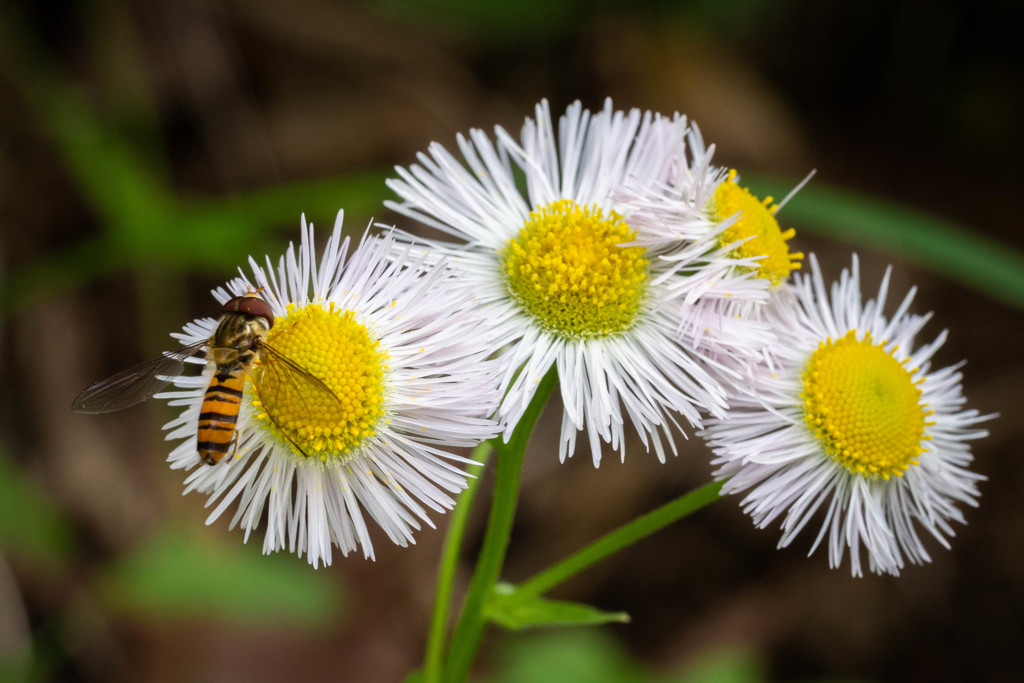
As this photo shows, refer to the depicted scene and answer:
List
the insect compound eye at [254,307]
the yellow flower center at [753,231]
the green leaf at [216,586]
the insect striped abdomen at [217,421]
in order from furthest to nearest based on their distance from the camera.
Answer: the green leaf at [216,586], the yellow flower center at [753,231], the insect compound eye at [254,307], the insect striped abdomen at [217,421]

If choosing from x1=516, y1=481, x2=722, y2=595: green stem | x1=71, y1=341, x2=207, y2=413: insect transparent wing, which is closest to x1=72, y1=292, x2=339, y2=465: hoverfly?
x1=71, y1=341, x2=207, y2=413: insect transparent wing

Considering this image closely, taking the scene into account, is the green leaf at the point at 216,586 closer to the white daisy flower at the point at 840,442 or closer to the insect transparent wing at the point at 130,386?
the insect transparent wing at the point at 130,386

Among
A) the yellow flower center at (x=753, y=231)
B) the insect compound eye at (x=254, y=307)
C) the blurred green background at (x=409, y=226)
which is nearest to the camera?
the insect compound eye at (x=254, y=307)

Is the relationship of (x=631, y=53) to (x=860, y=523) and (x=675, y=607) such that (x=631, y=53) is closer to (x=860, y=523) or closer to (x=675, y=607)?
(x=675, y=607)

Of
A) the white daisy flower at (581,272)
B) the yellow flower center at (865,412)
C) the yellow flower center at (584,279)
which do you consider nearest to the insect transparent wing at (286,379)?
the white daisy flower at (581,272)

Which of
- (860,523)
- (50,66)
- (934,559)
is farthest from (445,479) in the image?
(50,66)

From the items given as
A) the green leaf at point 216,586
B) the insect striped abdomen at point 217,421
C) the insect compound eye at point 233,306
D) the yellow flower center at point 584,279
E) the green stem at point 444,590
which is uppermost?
the yellow flower center at point 584,279

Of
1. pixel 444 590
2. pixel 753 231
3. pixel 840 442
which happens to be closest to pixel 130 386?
pixel 444 590

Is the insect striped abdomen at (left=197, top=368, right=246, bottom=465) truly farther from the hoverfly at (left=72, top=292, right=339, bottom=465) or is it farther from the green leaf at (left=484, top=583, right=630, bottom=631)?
the green leaf at (left=484, top=583, right=630, bottom=631)

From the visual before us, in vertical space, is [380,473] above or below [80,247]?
below
